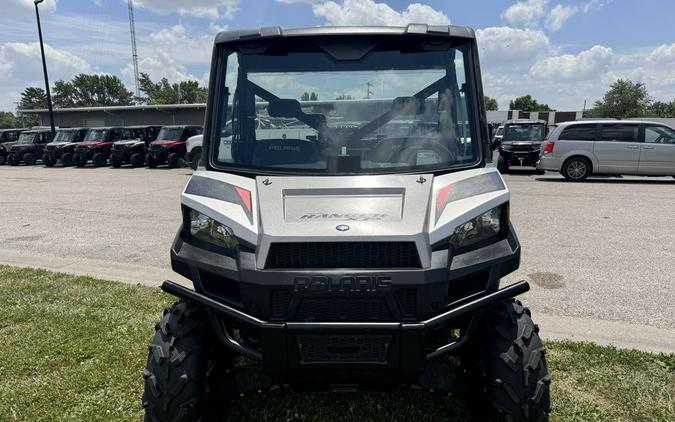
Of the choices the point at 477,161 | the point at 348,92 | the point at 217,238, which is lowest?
the point at 217,238

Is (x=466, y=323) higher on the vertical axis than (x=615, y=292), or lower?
higher

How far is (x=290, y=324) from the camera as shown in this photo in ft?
7.09

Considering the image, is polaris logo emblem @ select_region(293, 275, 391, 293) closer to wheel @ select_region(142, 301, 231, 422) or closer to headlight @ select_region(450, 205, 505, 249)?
headlight @ select_region(450, 205, 505, 249)

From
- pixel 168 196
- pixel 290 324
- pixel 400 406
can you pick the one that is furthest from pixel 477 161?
pixel 168 196

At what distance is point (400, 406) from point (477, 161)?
1634mm

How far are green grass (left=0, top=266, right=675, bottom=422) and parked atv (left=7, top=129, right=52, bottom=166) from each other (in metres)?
27.0

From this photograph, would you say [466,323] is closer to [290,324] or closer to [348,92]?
[290,324]

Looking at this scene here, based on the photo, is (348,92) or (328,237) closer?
(328,237)

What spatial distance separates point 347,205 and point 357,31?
1.02m

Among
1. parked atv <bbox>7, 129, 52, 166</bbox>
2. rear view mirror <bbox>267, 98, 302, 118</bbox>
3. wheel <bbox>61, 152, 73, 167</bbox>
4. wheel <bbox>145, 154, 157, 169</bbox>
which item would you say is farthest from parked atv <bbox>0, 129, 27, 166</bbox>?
rear view mirror <bbox>267, 98, 302, 118</bbox>

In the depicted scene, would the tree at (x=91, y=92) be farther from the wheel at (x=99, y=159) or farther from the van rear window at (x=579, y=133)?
the van rear window at (x=579, y=133)

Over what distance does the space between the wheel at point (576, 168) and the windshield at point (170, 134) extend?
16147 millimetres

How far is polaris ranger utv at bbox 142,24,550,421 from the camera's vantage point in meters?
2.20

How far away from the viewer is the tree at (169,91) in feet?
284
